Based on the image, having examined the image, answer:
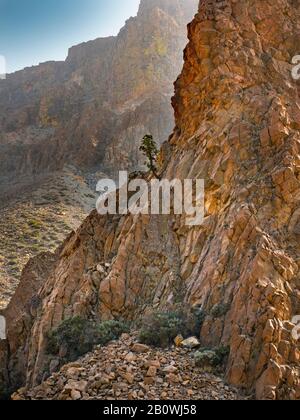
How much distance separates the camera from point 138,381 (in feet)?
41.1

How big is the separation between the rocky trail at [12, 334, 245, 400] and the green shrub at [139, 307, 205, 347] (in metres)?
0.58

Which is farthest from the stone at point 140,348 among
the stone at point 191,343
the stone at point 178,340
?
the stone at point 191,343

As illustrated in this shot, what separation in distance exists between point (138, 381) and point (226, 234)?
20.6ft

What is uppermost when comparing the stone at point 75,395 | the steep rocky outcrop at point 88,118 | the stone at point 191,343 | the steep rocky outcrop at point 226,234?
the steep rocky outcrop at point 88,118

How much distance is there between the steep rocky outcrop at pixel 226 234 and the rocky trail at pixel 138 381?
87 cm

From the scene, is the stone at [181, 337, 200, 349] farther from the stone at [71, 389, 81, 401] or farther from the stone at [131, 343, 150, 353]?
the stone at [71, 389, 81, 401]

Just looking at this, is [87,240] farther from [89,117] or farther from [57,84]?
[57,84]

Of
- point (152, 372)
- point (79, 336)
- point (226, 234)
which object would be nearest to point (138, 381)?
point (152, 372)

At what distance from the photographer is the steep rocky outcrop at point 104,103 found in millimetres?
93375

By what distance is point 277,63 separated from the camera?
23.1 metres

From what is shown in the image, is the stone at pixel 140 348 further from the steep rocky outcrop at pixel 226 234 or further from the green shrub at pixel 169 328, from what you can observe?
the steep rocky outcrop at pixel 226 234

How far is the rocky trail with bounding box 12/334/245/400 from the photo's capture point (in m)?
12.0

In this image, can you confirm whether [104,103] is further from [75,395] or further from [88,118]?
[75,395]
